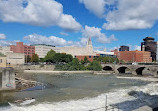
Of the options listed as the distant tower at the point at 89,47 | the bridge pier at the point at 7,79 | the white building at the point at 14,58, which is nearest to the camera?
the bridge pier at the point at 7,79

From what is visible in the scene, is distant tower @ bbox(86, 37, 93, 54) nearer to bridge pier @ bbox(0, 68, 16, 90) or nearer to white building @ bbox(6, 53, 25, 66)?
white building @ bbox(6, 53, 25, 66)

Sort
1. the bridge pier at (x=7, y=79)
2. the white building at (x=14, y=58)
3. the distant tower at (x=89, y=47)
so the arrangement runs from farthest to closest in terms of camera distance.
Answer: the distant tower at (x=89, y=47) → the white building at (x=14, y=58) → the bridge pier at (x=7, y=79)

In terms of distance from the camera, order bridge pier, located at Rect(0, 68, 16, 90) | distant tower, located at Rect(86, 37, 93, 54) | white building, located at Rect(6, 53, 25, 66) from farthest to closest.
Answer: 1. distant tower, located at Rect(86, 37, 93, 54)
2. white building, located at Rect(6, 53, 25, 66)
3. bridge pier, located at Rect(0, 68, 16, 90)

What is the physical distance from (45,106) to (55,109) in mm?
2288

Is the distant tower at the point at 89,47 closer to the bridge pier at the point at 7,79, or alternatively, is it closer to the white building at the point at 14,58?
the white building at the point at 14,58

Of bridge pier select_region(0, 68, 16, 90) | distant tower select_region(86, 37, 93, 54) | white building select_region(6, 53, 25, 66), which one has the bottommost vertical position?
bridge pier select_region(0, 68, 16, 90)

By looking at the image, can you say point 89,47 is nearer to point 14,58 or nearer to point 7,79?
point 14,58

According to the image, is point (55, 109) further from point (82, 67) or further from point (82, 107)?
point (82, 67)

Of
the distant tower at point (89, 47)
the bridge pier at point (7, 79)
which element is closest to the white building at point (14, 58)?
the bridge pier at point (7, 79)

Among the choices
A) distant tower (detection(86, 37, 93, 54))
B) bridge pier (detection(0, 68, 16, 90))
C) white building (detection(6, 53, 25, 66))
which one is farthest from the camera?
distant tower (detection(86, 37, 93, 54))

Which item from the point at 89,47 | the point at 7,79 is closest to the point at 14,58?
the point at 7,79

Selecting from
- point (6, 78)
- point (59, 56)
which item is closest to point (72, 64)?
point (59, 56)

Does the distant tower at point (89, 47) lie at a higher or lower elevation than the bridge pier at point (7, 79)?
higher

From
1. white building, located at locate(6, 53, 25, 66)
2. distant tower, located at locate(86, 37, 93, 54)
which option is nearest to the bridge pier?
white building, located at locate(6, 53, 25, 66)
